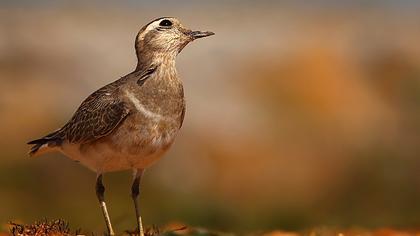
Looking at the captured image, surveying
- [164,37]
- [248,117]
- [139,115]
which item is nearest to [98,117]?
[139,115]

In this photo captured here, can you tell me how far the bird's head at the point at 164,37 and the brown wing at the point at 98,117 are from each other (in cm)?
42

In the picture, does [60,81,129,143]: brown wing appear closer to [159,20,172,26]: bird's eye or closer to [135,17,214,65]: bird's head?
[135,17,214,65]: bird's head

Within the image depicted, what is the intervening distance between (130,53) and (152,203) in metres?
8.00

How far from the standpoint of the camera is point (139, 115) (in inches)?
381

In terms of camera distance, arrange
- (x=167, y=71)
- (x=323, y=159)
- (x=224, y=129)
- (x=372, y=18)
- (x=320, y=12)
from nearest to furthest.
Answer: (x=167, y=71) → (x=323, y=159) → (x=224, y=129) → (x=372, y=18) → (x=320, y=12)

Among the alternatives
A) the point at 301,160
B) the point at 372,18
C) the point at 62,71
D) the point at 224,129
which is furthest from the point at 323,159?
the point at 372,18

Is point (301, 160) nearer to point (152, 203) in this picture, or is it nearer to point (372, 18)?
point (152, 203)

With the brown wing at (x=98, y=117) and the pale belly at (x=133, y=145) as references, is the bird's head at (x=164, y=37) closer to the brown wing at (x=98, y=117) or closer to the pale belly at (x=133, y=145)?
the brown wing at (x=98, y=117)

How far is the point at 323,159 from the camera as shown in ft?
73.7

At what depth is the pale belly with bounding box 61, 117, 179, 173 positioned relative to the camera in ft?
31.5

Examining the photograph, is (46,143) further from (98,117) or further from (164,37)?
(164,37)

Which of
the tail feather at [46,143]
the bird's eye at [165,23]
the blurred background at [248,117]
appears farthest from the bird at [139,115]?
the blurred background at [248,117]

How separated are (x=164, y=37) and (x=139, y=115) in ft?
2.54

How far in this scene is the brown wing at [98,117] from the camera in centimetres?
978
